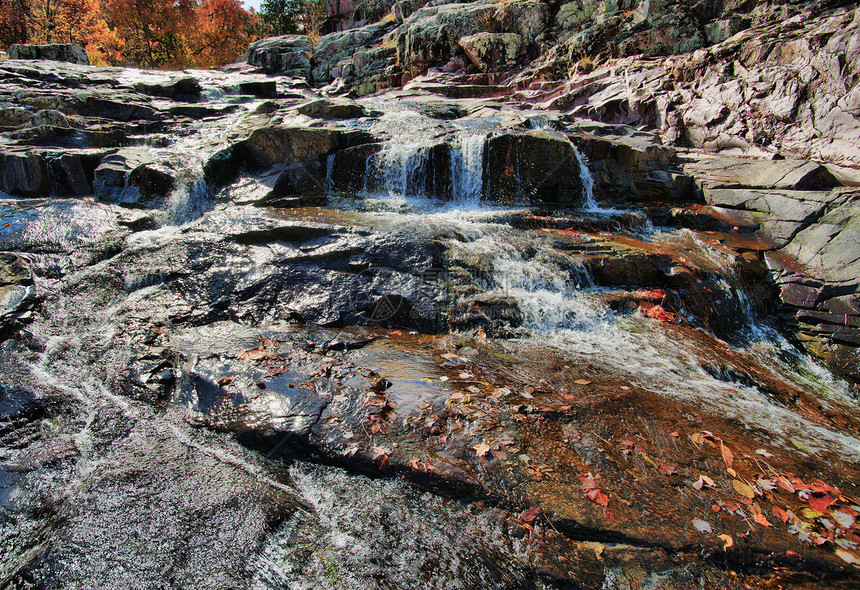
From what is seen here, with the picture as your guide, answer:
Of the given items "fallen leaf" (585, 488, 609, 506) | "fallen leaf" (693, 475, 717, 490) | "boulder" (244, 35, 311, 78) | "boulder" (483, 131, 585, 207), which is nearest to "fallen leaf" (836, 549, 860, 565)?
"fallen leaf" (693, 475, 717, 490)

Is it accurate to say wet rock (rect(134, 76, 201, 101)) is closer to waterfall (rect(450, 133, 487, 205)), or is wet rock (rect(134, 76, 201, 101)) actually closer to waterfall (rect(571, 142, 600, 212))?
waterfall (rect(450, 133, 487, 205))

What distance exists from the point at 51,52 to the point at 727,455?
25966mm

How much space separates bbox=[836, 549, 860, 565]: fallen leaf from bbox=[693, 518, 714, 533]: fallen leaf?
25.0 inches

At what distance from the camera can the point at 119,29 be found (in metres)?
26.9

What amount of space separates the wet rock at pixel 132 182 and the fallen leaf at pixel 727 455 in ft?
31.4

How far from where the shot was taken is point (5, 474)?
252 centimetres

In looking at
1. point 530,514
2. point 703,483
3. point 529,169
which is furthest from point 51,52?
point 703,483

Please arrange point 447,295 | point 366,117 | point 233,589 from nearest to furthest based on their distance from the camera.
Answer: point 233,589 → point 447,295 → point 366,117

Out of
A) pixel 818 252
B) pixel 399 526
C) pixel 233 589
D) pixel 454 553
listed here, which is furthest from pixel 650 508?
pixel 818 252

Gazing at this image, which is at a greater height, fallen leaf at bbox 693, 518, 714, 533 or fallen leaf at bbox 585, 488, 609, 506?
fallen leaf at bbox 585, 488, 609, 506

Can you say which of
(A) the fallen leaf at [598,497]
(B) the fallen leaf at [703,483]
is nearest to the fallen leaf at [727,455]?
(B) the fallen leaf at [703,483]

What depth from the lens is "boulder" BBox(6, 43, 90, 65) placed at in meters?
16.2

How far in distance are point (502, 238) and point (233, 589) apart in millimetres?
5588

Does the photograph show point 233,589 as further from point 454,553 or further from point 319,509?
point 454,553
